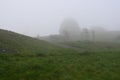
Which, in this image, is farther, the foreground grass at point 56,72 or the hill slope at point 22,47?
the hill slope at point 22,47

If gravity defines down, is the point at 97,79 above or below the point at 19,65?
below

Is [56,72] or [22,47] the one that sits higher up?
[22,47]

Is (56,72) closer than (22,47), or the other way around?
(56,72)

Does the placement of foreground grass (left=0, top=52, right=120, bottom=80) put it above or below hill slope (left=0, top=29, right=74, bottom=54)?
below

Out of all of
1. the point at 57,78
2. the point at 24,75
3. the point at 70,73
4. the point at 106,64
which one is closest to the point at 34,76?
the point at 24,75

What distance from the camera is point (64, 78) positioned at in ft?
73.3

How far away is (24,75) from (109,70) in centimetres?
1153

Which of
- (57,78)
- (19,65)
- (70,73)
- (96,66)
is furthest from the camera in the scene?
(96,66)

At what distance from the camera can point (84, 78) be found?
917 inches

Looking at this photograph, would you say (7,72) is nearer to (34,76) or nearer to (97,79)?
(34,76)

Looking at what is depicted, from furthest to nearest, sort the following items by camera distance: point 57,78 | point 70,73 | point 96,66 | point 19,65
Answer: point 96,66, point 19,65, point 70,73, point 57,78

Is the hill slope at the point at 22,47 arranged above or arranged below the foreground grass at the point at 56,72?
above

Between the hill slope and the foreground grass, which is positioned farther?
the hill slope

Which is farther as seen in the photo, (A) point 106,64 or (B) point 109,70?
(A) point 106,64
